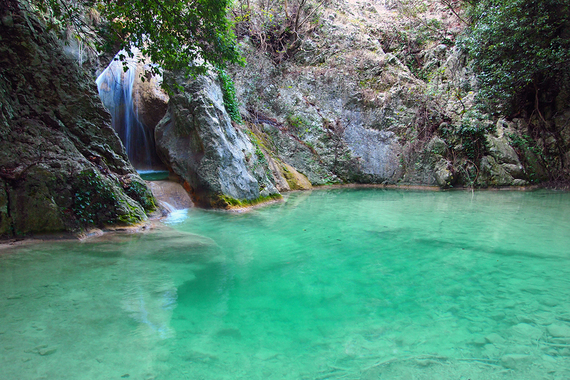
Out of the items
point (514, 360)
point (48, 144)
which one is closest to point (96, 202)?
point (48, 144)

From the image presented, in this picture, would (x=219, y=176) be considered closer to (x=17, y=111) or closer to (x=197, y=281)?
(x=17, y=111)

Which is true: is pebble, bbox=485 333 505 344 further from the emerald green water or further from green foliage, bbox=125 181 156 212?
green foliage, bbox=125 181 156 212

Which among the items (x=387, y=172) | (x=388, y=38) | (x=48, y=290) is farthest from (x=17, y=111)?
(x=388, y=38)

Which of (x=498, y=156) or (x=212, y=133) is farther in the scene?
(x=498, y=156)

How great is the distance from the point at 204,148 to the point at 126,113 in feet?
14.3

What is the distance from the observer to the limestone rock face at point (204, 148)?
7996mm

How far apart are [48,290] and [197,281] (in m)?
1.39

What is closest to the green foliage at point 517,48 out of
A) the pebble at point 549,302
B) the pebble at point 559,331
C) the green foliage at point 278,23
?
the green foliage at point 278,23

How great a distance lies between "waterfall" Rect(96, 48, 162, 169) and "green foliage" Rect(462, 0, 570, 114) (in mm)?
12791

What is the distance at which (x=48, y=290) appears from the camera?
3080 millimetres

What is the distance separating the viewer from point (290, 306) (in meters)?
2.97

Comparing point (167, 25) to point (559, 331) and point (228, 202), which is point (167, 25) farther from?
point (559, 331)

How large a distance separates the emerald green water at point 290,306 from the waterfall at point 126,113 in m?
6.05

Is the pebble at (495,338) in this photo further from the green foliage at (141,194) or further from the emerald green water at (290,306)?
the green foliage at (141,194)
